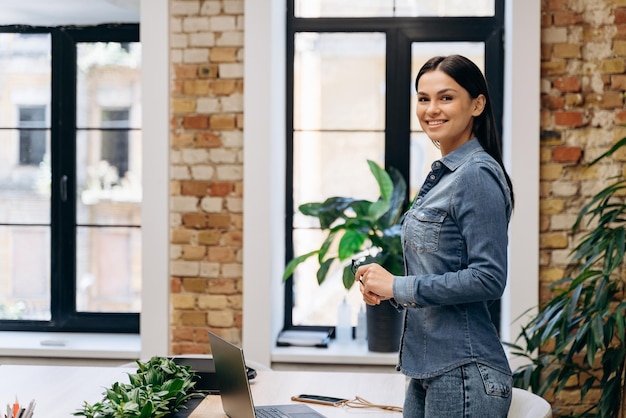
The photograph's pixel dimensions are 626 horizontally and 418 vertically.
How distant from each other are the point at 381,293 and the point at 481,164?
0.38 m

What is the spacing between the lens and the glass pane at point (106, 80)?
458 centimetres

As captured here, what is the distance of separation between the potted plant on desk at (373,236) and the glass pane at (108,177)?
1056 mm

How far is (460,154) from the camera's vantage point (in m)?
1.98

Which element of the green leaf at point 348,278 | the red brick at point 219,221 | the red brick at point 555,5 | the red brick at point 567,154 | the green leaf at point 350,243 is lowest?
the green leaf at point 348,278

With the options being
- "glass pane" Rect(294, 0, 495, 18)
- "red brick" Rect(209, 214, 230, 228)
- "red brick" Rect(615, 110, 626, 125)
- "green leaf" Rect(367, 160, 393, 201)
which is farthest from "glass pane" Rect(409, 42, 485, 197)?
"red brick" Rect(209, 214, 230, 228)

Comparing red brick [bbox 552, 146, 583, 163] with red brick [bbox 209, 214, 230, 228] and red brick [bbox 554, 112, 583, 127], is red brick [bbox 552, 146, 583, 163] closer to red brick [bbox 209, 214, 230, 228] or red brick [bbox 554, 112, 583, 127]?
red brick [bbox 554, 112, 583, 127]

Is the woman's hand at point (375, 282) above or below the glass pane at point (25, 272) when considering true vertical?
above

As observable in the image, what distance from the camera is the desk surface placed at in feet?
7.88

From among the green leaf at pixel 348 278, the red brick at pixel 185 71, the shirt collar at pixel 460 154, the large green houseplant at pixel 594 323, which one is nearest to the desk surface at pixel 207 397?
the shirt collar at pixel 460 154

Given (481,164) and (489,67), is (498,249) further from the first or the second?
(489,67)

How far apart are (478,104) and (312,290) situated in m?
2.55

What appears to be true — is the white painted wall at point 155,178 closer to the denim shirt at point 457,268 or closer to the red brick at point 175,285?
the red brick at point 175,285

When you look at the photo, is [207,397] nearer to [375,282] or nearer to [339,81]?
[375,282]

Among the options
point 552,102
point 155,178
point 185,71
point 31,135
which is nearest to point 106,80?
point 31,135
